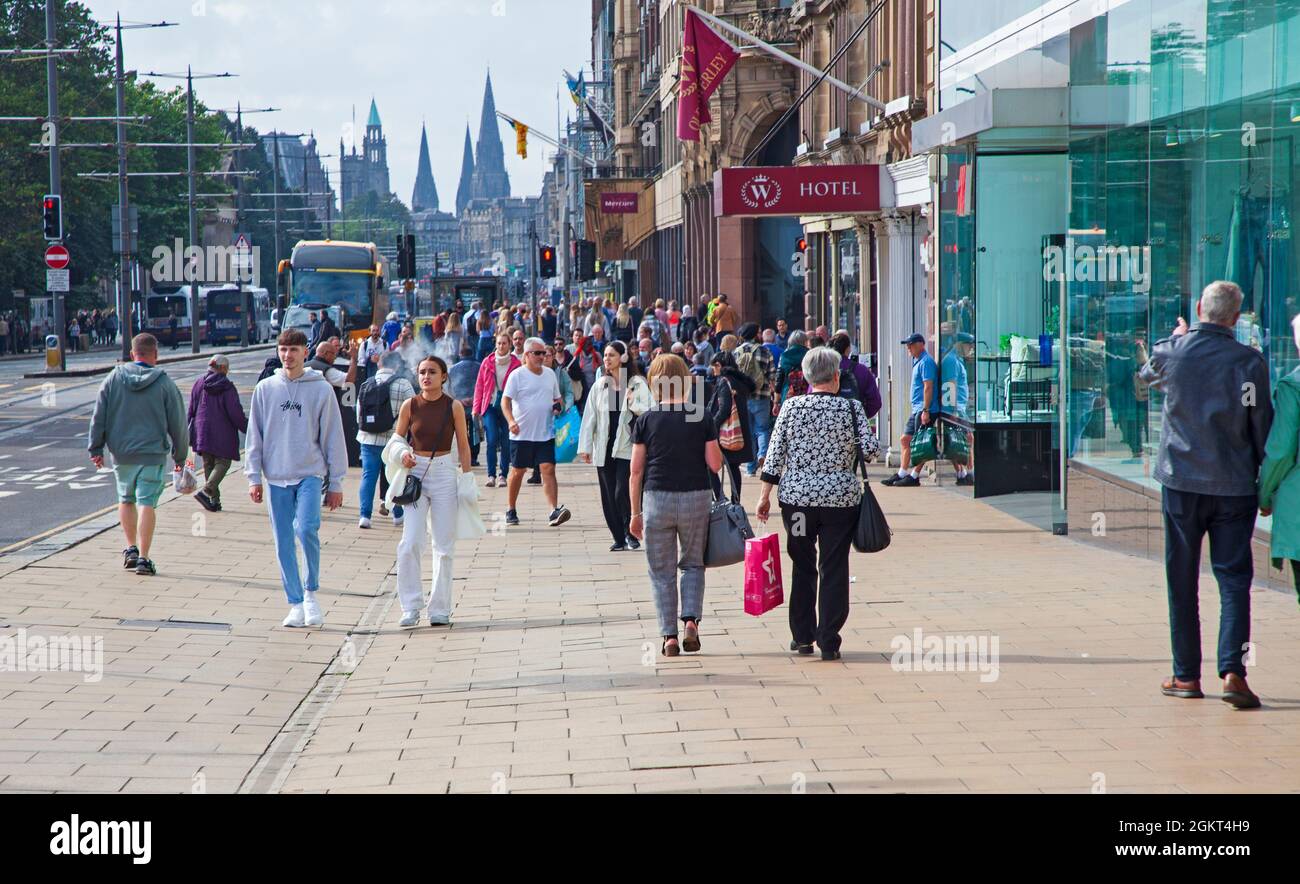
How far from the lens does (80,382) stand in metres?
40.2

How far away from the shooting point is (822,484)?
8.45 metres

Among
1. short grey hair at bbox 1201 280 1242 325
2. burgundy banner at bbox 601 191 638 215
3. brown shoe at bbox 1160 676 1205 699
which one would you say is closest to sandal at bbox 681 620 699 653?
brown shoe at bbox 1160 676 1205 699

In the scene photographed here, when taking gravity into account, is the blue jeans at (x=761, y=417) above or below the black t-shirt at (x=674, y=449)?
below

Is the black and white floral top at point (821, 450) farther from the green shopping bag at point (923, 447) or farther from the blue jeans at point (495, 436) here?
the blue jeans at point (495, 436)

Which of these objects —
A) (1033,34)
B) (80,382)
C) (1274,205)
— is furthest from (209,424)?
(80,382)

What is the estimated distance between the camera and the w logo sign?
20375 mm

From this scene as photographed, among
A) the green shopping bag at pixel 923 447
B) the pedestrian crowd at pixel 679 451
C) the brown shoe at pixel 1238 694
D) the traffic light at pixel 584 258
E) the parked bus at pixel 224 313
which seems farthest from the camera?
the parked bus at pixel 224 313

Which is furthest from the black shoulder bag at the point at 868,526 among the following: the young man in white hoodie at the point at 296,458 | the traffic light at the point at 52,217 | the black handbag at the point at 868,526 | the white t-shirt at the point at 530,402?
the traffic light at the point at 52,217

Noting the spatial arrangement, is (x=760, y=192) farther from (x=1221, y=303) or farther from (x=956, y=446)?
(x=1221, y=303)

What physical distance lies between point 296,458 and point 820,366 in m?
3.54

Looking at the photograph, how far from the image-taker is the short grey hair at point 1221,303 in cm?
695

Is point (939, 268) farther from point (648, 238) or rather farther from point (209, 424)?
point (648, 238)

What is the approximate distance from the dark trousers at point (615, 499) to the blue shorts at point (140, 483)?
344cm
